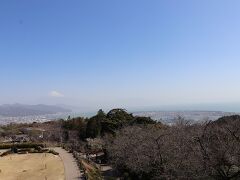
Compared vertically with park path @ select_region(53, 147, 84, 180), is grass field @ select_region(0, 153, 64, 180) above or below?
below

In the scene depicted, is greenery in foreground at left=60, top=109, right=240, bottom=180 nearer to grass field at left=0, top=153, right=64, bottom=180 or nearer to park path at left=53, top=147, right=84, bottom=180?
park path at left=53, top=147, right=84, bottom=180

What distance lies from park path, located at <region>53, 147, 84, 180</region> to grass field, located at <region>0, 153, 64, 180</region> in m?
0.51

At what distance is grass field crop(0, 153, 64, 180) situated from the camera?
33312mm

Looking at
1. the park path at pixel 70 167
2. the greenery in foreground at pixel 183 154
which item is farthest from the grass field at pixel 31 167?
the greenery in foreground at pixel 183 154

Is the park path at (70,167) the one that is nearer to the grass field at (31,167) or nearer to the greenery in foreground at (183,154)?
the grass field at (31,167)

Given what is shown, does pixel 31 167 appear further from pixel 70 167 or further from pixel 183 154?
pixel 183 154

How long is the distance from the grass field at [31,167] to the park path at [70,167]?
0.51 meters

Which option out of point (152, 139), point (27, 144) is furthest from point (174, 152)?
point (27, 144)

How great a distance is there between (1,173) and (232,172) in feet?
76.2

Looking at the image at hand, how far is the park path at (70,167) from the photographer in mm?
31188

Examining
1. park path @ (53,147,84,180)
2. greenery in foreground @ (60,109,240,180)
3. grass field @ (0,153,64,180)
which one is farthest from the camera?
grass field @ (0,153,64,180)

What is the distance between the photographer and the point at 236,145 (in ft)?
70.5

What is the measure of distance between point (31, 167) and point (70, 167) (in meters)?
5.12

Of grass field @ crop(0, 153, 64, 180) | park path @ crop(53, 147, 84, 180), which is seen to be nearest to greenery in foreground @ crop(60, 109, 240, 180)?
park path @ crop(53, 147, 84, 180)
